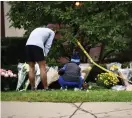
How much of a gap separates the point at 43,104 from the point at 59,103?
251mm

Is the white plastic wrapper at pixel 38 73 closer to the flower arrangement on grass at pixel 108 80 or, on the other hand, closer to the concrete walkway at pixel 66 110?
the flower arrangement on grass at pixel 108 80

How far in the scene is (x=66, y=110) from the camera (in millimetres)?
5969

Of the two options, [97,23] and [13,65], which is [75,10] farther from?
[13,65]

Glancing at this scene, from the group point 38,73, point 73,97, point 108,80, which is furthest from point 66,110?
point 108,80

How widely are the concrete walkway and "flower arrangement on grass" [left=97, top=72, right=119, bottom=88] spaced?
2530mm

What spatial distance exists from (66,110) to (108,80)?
3054 mm

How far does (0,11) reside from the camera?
45.3ft

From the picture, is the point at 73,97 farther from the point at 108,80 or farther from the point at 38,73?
the point at 108,80

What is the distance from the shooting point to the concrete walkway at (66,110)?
224 inches

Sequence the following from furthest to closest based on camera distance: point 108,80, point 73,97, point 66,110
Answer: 1. point 108,80
2. point 73,97
3. point 66,110

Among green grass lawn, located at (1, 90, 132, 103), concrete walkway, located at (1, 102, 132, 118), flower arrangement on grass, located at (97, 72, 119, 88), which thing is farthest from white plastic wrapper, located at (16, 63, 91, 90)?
concrete walkway, located at (1, 102, 132, 118)

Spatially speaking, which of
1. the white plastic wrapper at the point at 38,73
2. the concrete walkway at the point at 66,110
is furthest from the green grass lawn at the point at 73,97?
the white plastic wrapper at the point at 38,73

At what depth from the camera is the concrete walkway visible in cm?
568

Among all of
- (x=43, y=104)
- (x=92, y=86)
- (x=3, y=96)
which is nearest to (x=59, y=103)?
(x=43, y=104)
